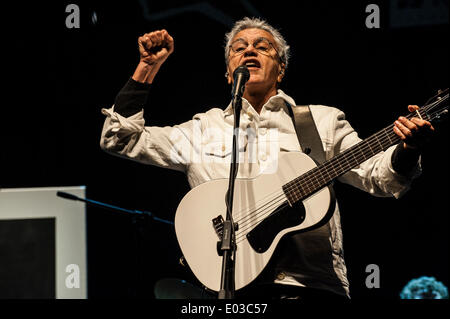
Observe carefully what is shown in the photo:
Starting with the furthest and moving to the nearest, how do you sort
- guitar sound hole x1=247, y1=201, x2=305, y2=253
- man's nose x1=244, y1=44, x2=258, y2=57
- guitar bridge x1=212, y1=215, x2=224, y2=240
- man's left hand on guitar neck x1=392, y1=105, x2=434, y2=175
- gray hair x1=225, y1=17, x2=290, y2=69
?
gray hair x1=225, y1=17, x2=290, y2=69
man's nose x1=244, y1=44, x2=258, y2=57
guitar bridge x1=212, y1=215, x2=224, y2=240
guitar sound hole x1=247, y1=201, x2=305, y2=253
man's left hand on guitar neck x1=392, y1=105, x2=434, y2=175

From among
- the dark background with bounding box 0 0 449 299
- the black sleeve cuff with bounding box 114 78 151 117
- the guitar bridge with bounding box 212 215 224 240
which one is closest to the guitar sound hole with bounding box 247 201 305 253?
the guitar bridge with bounding box 212 215 224 240

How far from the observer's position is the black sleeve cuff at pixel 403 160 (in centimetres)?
233

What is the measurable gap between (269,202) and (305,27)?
196 centimetres

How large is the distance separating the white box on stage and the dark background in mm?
470

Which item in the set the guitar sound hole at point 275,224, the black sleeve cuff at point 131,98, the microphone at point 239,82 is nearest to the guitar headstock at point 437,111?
the guitar sound hole at point 275,224

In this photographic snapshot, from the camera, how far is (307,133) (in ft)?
8.69

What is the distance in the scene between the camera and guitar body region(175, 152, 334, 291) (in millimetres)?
2332

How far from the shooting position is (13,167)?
4.20m

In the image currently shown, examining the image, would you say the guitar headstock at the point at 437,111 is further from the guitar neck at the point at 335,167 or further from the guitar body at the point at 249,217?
the guitar body at the point at 249,217

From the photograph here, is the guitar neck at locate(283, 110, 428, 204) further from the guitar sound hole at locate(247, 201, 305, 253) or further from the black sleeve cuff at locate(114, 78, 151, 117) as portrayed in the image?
the black sleeve cuff at locate(114, 78, 151, 117)

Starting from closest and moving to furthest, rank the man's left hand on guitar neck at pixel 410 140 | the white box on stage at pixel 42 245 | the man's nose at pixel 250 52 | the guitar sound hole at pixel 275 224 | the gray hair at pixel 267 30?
the man's left hand on guitar neck at pixel 410 140
the guitar sound hole at pixel 275 224
the man's nose at pixel 250 52
the gray hair at pixel 267 30
the white box on stage at pixel 42 245

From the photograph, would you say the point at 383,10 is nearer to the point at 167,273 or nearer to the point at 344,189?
the point at 344,189

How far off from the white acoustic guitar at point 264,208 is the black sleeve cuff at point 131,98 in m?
0.50

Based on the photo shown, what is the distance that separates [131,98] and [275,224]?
0.90 m
